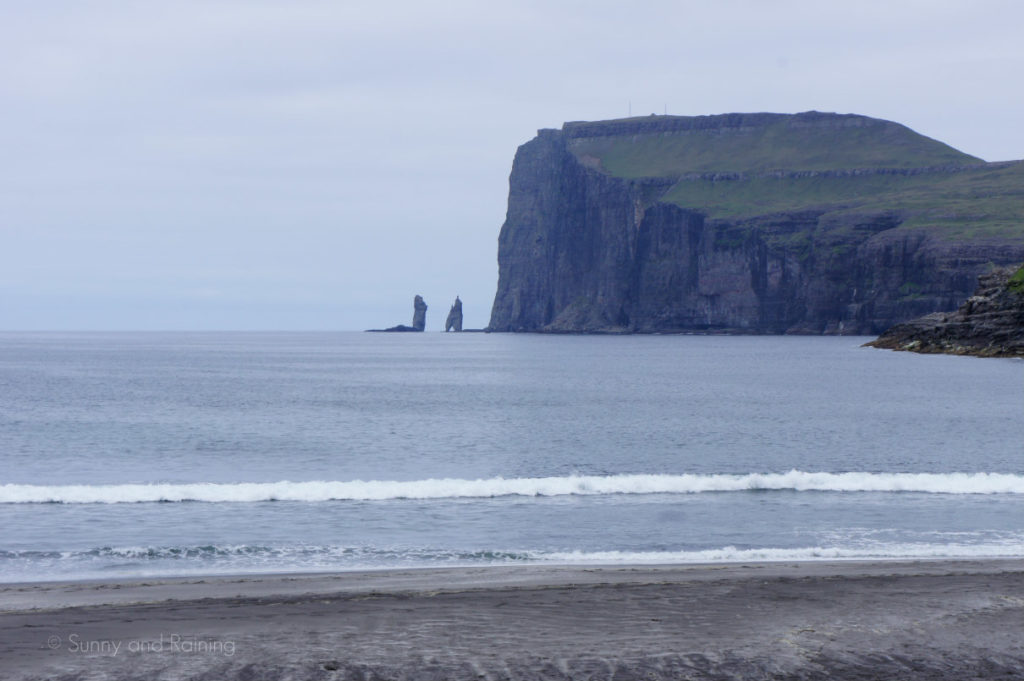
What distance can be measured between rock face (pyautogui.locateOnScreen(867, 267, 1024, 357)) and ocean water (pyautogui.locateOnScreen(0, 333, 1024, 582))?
2013 inches

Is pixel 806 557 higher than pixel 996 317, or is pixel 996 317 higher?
pixel 996 317

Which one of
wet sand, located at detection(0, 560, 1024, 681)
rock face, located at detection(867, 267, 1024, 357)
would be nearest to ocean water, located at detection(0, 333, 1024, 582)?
wet sand, located at detection(0, 560, 1024, 681)

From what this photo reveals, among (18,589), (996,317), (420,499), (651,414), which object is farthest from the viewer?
(996,317)

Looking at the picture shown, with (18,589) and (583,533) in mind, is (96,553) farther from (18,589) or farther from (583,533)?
(583,533)

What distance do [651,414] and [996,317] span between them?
9351 centimetres

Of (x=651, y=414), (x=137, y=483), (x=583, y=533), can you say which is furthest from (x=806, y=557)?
(x=651, y=414)

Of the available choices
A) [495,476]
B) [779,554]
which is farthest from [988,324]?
[779,554]

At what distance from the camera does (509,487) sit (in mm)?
35156

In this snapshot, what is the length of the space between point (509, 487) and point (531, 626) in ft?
66.8

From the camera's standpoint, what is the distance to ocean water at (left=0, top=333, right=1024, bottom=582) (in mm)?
Answer: 24156

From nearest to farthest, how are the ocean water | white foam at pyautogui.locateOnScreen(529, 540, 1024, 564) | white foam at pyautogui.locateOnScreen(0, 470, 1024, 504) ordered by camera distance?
1. white foam at pyautogui.locateOnScreen(529, 540, 1024, 564)
2. the ocean water
3. white foam at pyautogui.locateOnScreen(0, 470, 1024, 504)

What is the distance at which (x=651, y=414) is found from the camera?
64.8 meters

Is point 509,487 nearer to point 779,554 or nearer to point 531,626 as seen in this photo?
point 779,554

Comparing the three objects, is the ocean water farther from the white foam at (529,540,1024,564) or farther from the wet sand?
the wet sand
